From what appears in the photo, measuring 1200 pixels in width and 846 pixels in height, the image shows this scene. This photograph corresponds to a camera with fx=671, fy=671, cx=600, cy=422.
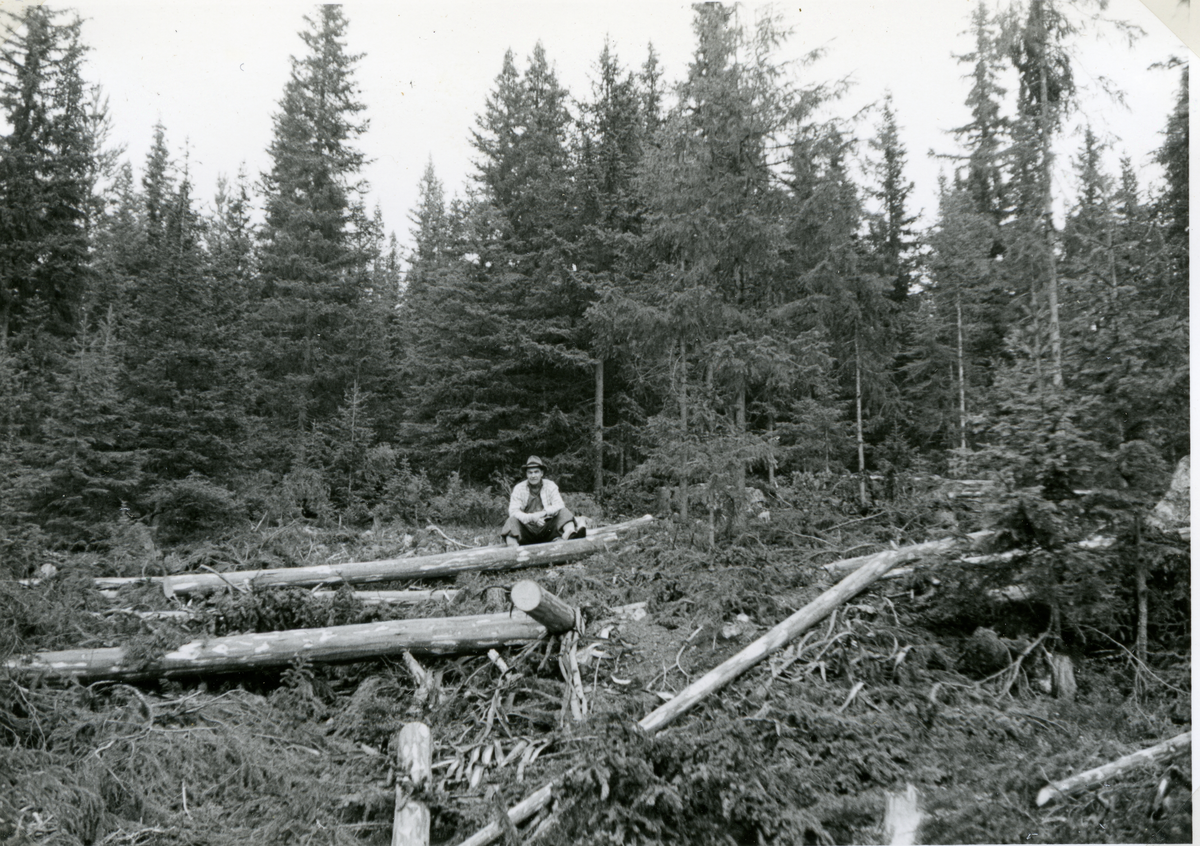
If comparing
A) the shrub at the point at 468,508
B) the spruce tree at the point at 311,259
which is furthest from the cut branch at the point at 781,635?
the spruce tree at the point at 311,259

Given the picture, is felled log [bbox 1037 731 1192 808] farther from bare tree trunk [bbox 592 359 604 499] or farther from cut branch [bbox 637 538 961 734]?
bare tree trunk [bbox 592 359 604 499]

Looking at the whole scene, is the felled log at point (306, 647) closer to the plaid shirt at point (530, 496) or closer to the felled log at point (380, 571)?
the felled log at point (380, 571)

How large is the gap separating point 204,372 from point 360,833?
434 inches

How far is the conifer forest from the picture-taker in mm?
4117

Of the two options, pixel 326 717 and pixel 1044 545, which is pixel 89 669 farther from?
pixel 1044 545

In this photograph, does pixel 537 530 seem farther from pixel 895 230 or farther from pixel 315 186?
pixel 895 230

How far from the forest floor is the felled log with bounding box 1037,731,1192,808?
6 cm

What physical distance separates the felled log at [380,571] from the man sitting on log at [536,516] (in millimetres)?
190

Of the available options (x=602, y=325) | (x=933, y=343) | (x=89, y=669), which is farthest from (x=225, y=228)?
(x=933, y=343)

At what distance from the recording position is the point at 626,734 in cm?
405

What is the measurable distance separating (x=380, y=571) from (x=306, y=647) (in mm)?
2769

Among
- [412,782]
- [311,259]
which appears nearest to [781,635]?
[412,782]

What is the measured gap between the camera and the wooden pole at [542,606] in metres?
5.09

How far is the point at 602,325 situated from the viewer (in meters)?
13.6
